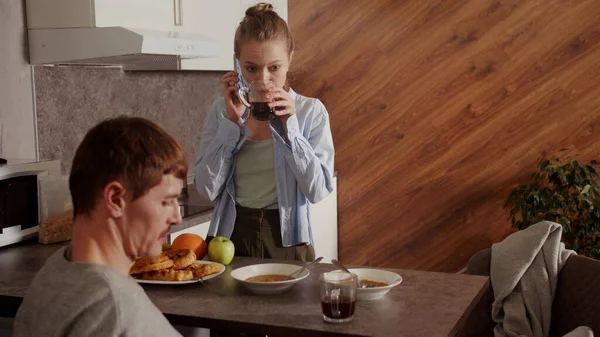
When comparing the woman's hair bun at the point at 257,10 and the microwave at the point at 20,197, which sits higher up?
the woman's hair bun at the point at 257,10

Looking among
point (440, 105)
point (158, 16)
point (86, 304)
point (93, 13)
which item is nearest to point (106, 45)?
point (93, 13)

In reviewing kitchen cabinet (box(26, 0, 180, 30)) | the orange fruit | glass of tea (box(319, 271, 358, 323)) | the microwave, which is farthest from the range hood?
glass of tea (box(319, 271, 358, 323))

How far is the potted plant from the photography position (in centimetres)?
377

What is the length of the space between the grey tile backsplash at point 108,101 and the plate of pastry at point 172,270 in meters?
1.22

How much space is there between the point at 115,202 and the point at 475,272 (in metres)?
1.67

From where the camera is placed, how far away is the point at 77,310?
3.69 feet

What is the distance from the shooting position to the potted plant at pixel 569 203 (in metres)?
3.77

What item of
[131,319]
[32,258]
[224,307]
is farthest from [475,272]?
[131,319]

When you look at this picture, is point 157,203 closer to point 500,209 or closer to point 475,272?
point 475,272

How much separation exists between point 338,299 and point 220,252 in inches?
22.4

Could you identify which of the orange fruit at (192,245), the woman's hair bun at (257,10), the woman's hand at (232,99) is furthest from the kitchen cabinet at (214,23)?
the orange fruit at (192,245)

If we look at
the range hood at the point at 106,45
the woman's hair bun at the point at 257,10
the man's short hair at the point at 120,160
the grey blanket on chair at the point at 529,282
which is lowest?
the grey blanket on chair at the point at 529,282

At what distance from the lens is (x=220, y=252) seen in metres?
2.02

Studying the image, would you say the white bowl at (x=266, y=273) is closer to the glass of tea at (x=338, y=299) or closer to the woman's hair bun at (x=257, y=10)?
the glass of tea at (x=338, y=299)
